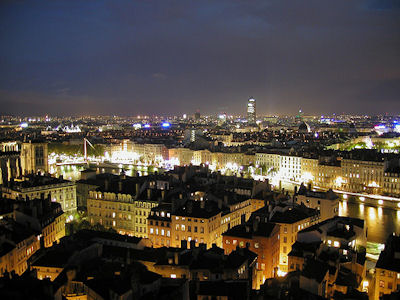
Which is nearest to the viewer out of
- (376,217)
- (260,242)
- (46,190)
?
→ (260,242)

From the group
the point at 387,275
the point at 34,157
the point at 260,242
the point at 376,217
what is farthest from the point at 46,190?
the point at 376,217

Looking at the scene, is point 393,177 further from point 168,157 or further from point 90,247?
point 168,157

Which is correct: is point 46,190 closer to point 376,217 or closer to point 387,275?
point 387,275

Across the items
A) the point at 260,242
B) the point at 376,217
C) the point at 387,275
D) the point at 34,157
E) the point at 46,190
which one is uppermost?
the point at 34,157

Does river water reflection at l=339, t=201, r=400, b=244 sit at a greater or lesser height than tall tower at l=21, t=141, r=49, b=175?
lesser

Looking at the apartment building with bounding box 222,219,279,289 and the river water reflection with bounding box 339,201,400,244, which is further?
the river water reflection with bounding box 339,201,400,244

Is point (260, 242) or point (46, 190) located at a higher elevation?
point (46, 190)

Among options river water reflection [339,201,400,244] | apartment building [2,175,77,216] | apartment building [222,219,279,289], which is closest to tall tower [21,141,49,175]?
apartment building [2,175,77,216]

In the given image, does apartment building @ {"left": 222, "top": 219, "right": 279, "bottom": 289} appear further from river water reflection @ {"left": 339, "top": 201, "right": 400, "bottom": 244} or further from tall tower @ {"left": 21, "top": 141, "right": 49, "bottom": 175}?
tall tower @ {"left": 21, "top": 141, "right": 49, "bottom": 175}
